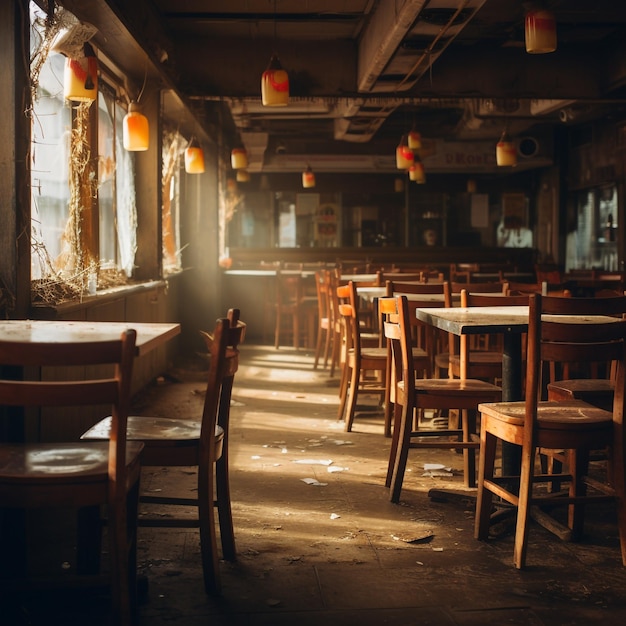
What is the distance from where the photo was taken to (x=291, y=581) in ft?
9.45

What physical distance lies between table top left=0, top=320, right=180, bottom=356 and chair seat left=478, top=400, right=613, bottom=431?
1.29 m

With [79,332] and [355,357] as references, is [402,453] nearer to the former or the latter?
[355,357]

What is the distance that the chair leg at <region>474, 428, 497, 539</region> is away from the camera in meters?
3.28

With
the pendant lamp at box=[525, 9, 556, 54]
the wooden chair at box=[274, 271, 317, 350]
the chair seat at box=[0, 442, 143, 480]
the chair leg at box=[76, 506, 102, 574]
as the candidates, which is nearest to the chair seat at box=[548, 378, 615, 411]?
the chair seat at box=[0, 442, 143, 480]

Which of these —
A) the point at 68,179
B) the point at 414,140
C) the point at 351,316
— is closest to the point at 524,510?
the point at 351,316

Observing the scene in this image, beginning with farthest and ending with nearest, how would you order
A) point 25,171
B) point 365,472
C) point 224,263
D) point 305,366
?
point 224,263 < point 305,366 < point 365,472 < point 25,171

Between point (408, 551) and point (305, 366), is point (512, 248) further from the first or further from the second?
point (408, 551)

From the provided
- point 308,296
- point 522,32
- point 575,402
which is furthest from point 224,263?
point 575,402

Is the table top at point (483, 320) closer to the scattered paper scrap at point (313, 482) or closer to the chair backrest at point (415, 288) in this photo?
the chair backrest at point (415, 288)

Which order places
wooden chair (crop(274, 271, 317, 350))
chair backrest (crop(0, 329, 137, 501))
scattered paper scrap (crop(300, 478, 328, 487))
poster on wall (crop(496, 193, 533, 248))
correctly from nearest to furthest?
chair backrest (crop(0, 329, 137, 501)) → scattered paper scrap (crop(300, 478, 328, 487)) → wooden chair (crop(274, 271, 317, 350)) → poster on wall (crop(496, 193, 533, 248))

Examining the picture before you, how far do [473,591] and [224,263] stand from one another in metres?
9.62

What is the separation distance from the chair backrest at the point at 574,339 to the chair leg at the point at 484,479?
37 centimetres

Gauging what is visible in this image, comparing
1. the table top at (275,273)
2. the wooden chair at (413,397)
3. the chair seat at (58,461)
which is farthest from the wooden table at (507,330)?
the table top at (275,273)

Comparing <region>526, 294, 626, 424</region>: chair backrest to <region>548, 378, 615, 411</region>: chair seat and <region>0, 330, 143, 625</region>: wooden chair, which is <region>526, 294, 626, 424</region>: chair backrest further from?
<region>0, 330, 143, 625</region>: wooden chair
